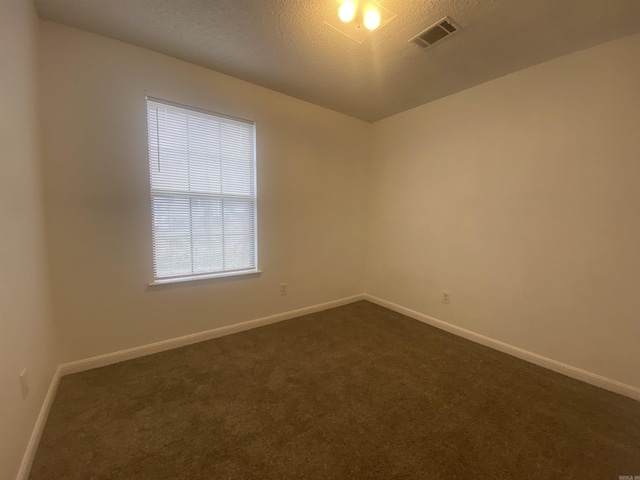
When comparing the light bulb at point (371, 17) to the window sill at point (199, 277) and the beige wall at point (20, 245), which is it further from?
the window sill at point (199, 277)

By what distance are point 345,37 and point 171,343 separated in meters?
2.99

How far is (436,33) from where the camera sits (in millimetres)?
1904

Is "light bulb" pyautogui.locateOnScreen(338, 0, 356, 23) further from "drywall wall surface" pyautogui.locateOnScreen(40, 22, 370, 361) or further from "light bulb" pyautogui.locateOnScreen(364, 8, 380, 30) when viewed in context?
"drywall wall surface" pyautogui.locateOnScreen(40, 22, 370, 361)

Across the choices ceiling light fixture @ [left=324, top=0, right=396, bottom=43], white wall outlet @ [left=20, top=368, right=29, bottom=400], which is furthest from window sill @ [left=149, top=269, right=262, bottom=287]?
ceiling light fixture @ [left=324, top=0, right=396, bottom=43]

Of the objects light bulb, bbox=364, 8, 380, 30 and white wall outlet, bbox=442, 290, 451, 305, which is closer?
light bulb, bbox=364, 8, 380, 30

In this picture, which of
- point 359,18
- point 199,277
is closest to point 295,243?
point 199,277

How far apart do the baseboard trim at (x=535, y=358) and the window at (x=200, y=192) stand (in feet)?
7.12

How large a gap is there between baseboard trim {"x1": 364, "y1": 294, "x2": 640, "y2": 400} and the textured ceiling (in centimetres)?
252

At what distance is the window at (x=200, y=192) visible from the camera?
2.33 m

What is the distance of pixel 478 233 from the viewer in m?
2.69

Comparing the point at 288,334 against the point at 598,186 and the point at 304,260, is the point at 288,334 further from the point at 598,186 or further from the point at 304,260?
the point at 598,186

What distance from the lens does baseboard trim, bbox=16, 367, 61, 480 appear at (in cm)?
124

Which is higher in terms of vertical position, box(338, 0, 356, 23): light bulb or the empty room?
box(338, 0, 356, 23): light bulb

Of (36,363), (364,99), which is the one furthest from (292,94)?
(36,363)
